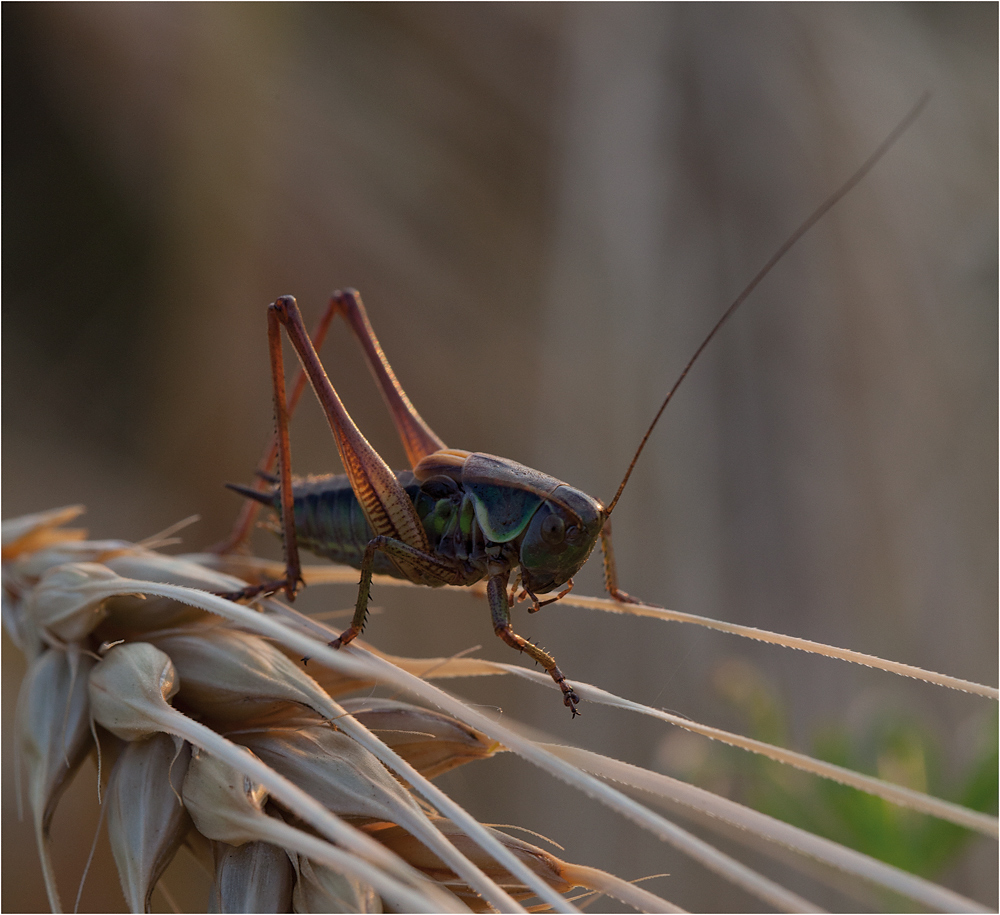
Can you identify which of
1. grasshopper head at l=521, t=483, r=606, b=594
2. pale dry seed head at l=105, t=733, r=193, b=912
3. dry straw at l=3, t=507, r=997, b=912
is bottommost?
pale dry seed head at l=105, t=733, r=193, b=912

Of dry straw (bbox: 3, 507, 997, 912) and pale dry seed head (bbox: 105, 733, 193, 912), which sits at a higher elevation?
dry straw (bbox: 3, 507, 997, 912)

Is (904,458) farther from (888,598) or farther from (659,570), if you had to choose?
(659,570)

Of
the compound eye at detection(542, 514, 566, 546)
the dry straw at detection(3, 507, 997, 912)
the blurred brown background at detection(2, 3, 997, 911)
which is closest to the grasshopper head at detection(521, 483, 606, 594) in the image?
the compound eye at detection(542, 514, 566, 546)

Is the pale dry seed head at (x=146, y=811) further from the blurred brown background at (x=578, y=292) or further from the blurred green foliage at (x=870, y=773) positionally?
the blurred brown background at (x=578, y=292)

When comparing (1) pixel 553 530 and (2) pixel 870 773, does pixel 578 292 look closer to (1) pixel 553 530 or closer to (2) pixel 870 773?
(1) pixel 553 530

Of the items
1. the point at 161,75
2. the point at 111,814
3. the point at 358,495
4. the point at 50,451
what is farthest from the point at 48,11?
the point at 111,814

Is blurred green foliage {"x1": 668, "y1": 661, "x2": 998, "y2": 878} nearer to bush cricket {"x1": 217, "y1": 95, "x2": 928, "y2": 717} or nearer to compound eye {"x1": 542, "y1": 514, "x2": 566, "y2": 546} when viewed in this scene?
bush cricket {"x1": 217, "y1": 95, "x2": 928, "y2": 717}
